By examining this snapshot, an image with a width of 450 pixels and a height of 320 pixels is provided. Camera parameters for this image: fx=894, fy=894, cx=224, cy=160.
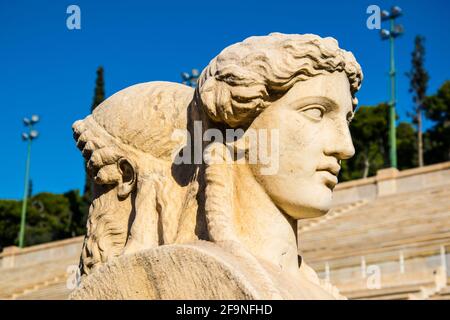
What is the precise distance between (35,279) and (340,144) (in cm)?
2041

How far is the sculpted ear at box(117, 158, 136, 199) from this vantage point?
156 inches

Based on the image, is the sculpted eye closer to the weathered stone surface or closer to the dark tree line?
the weathered stone surface

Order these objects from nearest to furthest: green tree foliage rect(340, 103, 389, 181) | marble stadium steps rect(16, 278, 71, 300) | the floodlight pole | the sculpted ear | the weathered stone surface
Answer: the weathered stone surface
the sculpted ear
marble stadium steps rect(16, 278, 71, 300)
the floodlight pole
green tree foliage rect(340, 103, 389, 181)

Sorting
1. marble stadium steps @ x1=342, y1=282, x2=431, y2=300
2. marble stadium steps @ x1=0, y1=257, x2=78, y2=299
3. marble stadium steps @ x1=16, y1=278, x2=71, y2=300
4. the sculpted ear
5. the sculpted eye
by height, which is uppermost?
marble stadium steps @ x1=0, y1=257, x2=78, y2=299

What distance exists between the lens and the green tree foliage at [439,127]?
4306 centimetres

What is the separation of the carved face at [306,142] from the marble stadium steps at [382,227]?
11.8 metres

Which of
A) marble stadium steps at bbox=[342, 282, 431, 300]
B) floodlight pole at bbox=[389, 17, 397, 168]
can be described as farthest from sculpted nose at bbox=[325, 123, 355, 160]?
floodlight pole at bbox=[389, 17, 397, 168]

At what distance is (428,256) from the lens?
45.4ft

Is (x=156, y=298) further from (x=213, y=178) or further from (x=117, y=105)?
(x=117, y=105)

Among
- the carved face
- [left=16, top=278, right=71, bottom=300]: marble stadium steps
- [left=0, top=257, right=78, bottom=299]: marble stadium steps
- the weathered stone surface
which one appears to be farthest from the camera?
[left=0, top=257, right=78, bottom=299]: marble stadium steps

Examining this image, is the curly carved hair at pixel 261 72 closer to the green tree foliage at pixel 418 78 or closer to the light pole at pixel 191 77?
the light pole at pixel 191 77

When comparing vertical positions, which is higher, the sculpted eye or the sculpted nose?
the sculpted eye

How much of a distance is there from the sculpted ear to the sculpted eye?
83 centimetres
